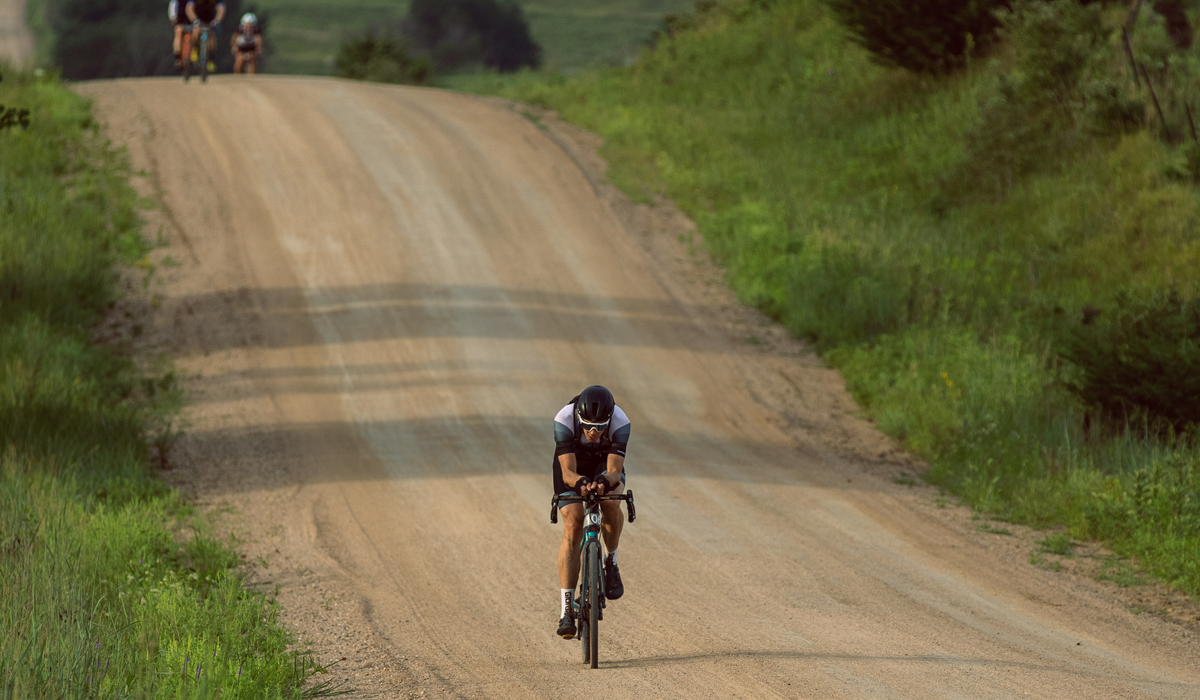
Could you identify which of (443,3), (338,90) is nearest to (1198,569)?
(338,90)

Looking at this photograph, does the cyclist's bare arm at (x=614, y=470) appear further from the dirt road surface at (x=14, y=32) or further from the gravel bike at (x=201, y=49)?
the dirt road surface at (x=14, y=32)

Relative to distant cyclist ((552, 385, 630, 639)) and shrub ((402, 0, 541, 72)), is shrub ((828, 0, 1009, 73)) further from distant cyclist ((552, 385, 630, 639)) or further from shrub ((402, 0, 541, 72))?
shrub ((402, 0, 541, 72))

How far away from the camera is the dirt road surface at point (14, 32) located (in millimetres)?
60125

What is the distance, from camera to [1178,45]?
20.2 m

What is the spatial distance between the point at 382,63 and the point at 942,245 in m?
29.1

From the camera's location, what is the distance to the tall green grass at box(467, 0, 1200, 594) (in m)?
11.5

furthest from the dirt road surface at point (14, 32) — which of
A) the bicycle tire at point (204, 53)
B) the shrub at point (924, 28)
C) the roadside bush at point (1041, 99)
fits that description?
the roadside bush at point (1041, 99)

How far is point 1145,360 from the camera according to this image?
38.8 ft

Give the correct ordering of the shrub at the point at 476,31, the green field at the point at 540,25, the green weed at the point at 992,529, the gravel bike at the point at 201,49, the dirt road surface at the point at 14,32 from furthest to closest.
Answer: the shrub at the point at 476,31, the green field at the point at 540,25, the dirt road surface at the point at 14,32, the gravel bike at the point at 201,49, the green weed at the point at 992,529

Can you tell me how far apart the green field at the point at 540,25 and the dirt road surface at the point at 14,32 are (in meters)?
14.3

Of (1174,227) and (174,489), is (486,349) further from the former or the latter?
(1174,227)

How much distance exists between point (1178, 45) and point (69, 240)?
20.2 meters

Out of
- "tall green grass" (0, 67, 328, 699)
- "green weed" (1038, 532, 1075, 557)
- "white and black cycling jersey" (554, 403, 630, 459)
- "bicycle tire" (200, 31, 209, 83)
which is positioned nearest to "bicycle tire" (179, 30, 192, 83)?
"bicycle tire" (200, 31, 209, 83)

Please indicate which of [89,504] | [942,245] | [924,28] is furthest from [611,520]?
[924,28]
